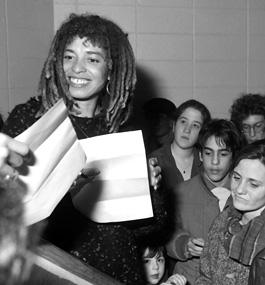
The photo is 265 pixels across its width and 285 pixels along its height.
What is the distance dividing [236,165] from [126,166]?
0.77m

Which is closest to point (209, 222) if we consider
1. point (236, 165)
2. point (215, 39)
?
point (236, 165)

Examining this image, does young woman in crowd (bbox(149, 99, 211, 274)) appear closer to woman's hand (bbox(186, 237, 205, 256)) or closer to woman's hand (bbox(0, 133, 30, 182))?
woman's hand (bbox(186, 237, 205, 256))

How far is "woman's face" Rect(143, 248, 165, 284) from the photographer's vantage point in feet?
7.47

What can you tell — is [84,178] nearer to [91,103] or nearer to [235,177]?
[91,103]

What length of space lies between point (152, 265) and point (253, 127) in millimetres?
1177

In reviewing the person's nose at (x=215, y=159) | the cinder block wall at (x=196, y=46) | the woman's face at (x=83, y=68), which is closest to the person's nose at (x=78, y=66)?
the woman's face at (x=83, y=68)

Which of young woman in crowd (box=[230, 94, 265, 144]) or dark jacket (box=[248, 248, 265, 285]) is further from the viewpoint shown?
young woman in crowd (box=[230, 94, 265, 144])

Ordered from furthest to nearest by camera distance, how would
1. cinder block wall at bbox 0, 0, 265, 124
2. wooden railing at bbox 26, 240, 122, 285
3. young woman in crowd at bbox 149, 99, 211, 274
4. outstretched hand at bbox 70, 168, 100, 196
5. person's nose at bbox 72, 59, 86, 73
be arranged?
1. cinder block wall at bbox 0, 0, 265, 124
2. young woman in crowd at bbox 149, 99, 211, 274
3. person's nose at bbox 72, 59, 86, 73
4. outstretched hand at bbox 70, 168, 100, 196
5. wooden railing at bbox 26, 240, 122, 285

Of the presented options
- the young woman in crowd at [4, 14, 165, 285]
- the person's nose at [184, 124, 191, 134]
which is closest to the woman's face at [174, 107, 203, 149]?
the person's nose at [184, 124, 191, 134]

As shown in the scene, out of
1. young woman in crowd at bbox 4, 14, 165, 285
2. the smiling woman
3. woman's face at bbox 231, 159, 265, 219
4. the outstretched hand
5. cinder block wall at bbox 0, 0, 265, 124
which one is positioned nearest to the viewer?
the outstretched hand

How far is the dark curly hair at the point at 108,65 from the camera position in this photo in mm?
1492

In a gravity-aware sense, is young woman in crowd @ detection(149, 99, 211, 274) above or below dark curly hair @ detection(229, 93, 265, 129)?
below

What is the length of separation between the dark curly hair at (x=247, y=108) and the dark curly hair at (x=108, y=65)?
1.68 metres

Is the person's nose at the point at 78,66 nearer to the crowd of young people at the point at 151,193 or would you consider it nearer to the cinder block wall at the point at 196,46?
the crowd of young people at the point at 151,193
